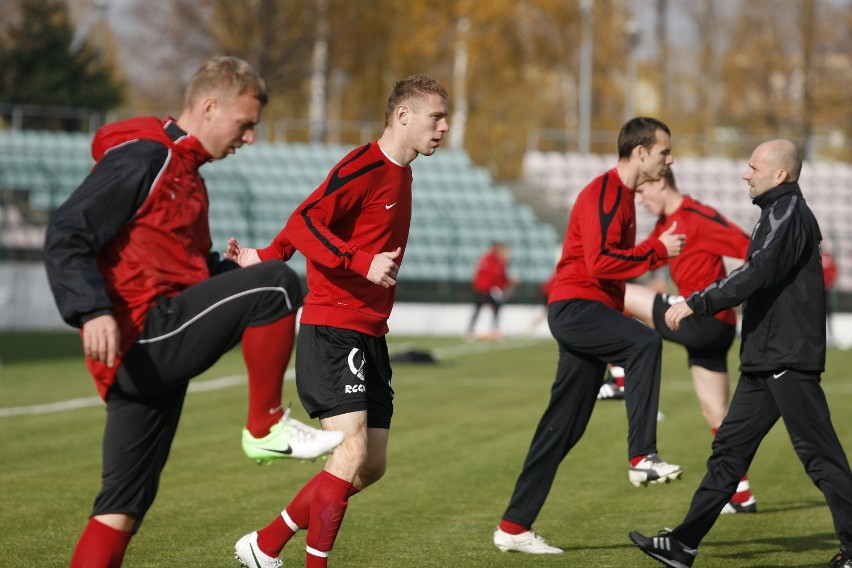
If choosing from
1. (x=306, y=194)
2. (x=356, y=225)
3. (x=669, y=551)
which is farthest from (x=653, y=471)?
(x=306, y=194)

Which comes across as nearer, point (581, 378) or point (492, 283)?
point (581, 378)

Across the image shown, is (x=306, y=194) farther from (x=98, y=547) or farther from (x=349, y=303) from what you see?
(x=98, y=547)

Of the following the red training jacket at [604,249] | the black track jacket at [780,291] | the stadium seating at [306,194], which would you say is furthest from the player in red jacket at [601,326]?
the stadium seating at [306,194]

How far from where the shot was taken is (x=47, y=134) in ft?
121

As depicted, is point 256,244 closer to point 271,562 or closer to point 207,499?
point 207,499

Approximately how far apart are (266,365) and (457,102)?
43385mm

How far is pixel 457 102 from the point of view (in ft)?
157

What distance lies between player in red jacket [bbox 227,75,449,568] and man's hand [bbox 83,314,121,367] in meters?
1.21

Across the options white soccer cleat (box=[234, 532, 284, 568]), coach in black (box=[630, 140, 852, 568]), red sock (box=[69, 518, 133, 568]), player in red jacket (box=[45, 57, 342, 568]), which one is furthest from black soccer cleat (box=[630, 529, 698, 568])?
red sock (box=[69, 518, 133, 568])

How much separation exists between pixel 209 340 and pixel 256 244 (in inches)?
1096

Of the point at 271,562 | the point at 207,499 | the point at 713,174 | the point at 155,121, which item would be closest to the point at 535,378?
the point at 207,499

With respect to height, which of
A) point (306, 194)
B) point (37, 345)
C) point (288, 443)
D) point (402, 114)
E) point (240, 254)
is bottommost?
point (37, 345)

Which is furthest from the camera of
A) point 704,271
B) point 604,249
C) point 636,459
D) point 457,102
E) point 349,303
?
point 457,102

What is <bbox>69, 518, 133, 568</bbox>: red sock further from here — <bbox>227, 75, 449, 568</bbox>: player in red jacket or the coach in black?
the coach in black
